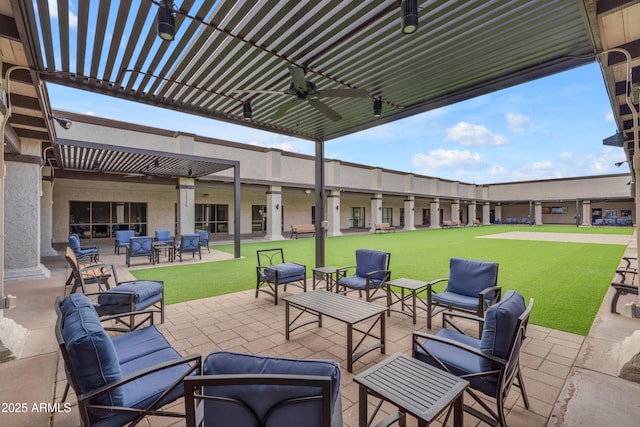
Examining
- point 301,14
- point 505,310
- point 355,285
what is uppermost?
point 301,14

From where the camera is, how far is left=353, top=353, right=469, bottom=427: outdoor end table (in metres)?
1.50

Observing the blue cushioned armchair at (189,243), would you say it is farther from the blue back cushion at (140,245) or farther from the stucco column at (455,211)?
the stucco column at (455,211)

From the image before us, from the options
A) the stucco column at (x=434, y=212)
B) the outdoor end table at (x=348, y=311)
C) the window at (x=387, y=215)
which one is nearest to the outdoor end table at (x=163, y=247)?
the outdoor end table at (x=348, y=311)

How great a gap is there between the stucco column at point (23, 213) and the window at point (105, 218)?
332 inches

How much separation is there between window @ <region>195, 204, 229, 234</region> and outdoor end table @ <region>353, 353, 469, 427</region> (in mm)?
16772

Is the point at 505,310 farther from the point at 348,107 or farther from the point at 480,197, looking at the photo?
the point at 480,197

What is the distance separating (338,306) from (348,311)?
20cm

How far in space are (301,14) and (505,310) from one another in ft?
10.2

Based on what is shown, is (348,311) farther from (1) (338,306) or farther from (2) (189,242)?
(2) (189,242)

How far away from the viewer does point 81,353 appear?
152 cm

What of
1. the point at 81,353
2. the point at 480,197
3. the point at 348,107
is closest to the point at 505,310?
the point at 81,353

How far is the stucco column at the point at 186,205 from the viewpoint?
13383mm

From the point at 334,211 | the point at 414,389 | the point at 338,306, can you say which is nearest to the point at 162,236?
the point at 338,306

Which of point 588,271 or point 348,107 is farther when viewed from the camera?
point 588,271
